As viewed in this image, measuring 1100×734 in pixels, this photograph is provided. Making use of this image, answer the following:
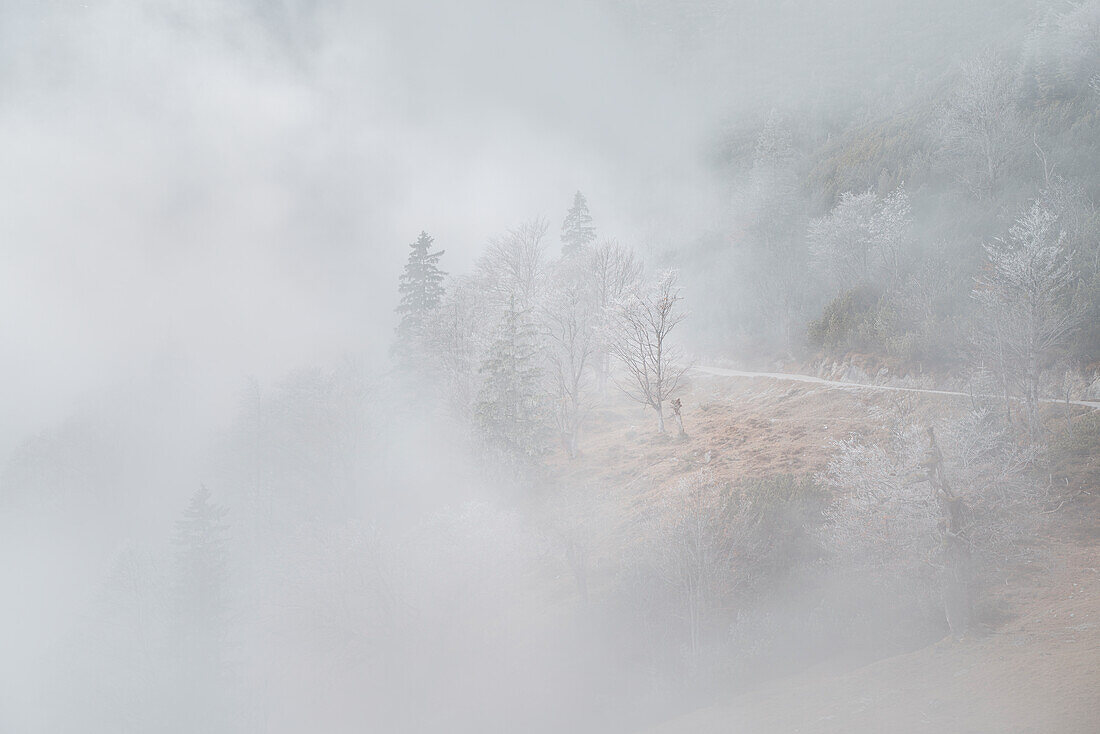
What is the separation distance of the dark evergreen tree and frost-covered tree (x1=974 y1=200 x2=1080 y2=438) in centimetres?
1829

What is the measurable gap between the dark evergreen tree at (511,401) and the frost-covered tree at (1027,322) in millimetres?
18286

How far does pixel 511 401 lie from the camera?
2725 centimetres

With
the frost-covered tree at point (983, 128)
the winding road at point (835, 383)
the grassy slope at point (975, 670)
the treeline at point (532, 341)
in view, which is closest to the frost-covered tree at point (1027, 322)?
the winding road at point (835, 383)

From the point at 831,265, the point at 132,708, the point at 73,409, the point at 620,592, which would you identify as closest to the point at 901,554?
the point at 620,592

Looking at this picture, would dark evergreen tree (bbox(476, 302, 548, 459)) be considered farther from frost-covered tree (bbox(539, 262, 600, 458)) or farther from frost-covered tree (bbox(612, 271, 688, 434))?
frost-covered tree (bbox(612, 271, 688, 434))

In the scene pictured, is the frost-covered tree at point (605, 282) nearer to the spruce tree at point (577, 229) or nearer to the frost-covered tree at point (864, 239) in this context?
the frost-covered tree at point (864, 239)

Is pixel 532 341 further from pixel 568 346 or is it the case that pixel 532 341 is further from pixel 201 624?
pixel 201 624

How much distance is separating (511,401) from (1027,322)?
67.2 feet

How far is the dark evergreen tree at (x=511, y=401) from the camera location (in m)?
27.0

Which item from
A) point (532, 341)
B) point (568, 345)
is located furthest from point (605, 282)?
point (532, 341)

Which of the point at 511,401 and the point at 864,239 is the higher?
the point at 864,239

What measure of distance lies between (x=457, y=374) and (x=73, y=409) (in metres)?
70.7

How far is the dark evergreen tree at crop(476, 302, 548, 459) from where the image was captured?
88.5 ft

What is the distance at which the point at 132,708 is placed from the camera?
25422mm
